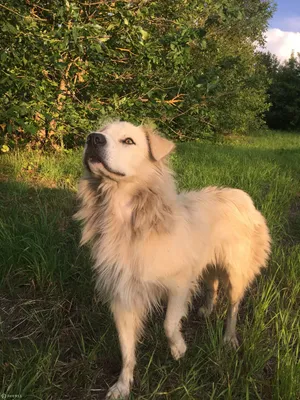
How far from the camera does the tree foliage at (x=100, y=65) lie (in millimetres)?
4090

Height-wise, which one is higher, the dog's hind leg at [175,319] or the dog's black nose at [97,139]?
the dog's black nose at [97,139]

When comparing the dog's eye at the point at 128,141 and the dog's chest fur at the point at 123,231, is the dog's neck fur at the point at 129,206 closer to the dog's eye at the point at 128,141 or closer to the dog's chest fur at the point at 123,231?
the dog's chest fur at the point at 123,231

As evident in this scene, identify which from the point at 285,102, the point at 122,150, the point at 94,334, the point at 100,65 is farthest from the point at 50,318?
the point at 285,102

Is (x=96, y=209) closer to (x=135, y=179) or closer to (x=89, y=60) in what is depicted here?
(x=135, y=179)

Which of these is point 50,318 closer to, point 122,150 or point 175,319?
point 175,319

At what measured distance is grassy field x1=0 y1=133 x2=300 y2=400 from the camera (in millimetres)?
1792

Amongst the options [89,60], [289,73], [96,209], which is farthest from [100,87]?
[289,73]

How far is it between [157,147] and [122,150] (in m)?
0.23

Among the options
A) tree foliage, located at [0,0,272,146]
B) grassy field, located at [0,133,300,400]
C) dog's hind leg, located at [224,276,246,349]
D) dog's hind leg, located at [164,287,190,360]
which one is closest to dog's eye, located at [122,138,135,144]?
dog's hind leg, located at [164,287,190,360]

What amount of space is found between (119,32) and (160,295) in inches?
159

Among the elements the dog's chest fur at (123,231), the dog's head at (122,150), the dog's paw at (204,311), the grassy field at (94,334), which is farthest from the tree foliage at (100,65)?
the dog's paw at (204,311)

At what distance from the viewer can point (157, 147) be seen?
2.10m

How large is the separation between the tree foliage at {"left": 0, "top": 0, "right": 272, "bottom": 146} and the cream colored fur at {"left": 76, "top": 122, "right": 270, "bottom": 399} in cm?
211

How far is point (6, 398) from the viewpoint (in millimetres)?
1657
